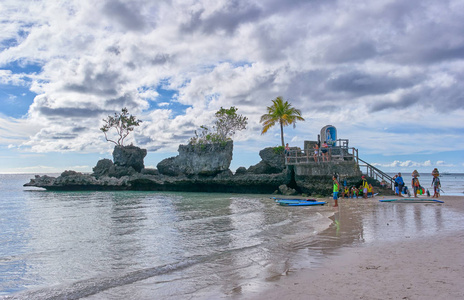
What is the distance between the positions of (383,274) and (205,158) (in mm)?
35397

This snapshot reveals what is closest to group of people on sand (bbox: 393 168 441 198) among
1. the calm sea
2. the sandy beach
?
the calm sea

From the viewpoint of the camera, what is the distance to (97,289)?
668cm

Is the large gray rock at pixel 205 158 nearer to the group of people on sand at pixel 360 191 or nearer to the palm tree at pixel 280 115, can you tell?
the palm tree at pixel 280 115

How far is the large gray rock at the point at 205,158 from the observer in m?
40.4

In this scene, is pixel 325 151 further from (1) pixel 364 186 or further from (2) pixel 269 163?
(2) pixel 269 163

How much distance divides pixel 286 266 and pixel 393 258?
254cm

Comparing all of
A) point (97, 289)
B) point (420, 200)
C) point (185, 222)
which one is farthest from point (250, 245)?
point (420, 200)

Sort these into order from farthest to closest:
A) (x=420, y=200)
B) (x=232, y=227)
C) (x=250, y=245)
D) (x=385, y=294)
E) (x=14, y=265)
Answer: (x=420, y=200), (x=232, y=227), (x=250, y=245), (x=14, y=265), (x=385, y=294)

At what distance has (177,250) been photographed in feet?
32.4

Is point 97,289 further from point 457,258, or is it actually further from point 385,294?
point 457,258

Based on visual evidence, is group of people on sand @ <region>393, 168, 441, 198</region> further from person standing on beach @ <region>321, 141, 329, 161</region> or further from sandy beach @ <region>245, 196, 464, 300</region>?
sandy beach @ <region>245, 196, 464, 300</region>

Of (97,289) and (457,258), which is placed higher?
(457,258)

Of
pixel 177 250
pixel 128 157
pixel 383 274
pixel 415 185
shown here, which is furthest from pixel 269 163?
pixel 383 274

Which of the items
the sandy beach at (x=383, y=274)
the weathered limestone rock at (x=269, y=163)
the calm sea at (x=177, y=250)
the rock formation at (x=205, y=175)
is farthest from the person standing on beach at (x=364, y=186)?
the sandy beach at (x=383, y=274)
